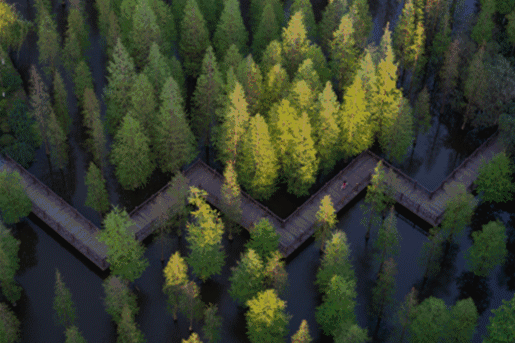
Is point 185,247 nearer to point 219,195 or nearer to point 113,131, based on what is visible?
point 219,195

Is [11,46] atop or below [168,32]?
below

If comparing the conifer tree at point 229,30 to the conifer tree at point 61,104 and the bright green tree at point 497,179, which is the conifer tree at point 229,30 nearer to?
the conifer tree at point 61,104

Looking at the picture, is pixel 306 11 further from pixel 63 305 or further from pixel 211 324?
pixel 63 305

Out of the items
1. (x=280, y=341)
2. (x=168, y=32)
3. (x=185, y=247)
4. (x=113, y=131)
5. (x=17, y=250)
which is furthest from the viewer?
(x=168, y=32)

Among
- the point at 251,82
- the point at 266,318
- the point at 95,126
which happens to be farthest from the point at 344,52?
the point at 266,318

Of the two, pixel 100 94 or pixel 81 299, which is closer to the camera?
pixel 81 299

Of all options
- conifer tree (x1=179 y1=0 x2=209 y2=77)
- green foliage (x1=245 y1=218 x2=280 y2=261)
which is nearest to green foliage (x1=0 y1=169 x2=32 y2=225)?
green foliage (x1=245 y1=218 x2=280 y2=261)

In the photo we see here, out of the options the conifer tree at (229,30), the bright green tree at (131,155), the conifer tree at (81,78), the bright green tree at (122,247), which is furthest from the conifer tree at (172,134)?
the bright green tree at (122,247)

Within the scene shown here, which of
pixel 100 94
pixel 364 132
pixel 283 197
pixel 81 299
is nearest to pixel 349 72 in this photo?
pixel 364 132
